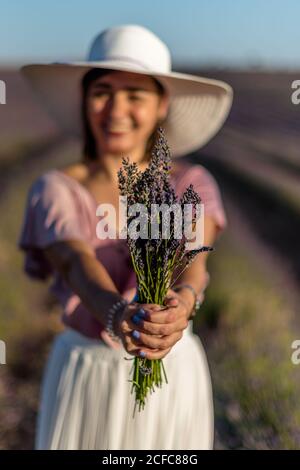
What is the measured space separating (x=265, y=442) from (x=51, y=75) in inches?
71.2

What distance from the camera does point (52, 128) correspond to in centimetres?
1262

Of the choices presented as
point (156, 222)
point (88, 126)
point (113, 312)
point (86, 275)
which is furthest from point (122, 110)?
point (156, 222)

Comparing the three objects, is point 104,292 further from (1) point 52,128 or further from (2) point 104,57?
(1) point 52,128

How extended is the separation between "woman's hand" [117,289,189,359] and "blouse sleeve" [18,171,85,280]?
51 centimetres

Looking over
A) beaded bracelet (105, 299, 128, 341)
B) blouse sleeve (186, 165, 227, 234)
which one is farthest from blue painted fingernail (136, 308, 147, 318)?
blouse sleeve (186, 165, 227, 234)

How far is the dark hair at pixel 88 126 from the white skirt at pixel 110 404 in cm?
58

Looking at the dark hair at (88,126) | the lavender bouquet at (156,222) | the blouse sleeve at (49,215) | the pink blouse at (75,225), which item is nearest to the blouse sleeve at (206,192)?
the pink blouse at (75,225)

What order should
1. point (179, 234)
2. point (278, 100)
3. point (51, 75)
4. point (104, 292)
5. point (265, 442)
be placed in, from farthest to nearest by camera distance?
1. point (278, 100)
2. point (265, 442)
3. point (51, 75)
4. point (104, 292)
5. point (179, 234)

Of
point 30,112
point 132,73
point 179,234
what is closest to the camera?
point 179,234

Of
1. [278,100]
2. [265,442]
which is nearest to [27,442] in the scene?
[265,442]

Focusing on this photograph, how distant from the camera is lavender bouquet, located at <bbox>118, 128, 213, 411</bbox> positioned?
1.48 m

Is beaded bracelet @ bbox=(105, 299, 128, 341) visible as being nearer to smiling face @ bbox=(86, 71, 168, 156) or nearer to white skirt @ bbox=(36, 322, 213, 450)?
white skirt @ bbox=(36, 322, 213, 450)

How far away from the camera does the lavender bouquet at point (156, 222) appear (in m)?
1.48
